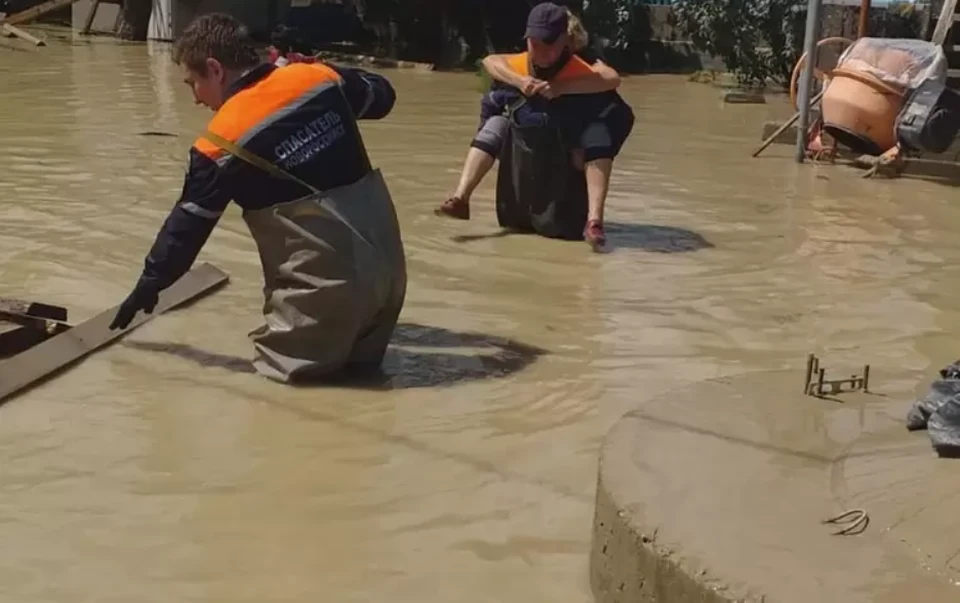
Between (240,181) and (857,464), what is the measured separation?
88.1 inches

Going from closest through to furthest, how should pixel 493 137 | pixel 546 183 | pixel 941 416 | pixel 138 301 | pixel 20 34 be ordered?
pixel 941 416
pixel 138 301
pixel 546 183
pixel 493 137
pixel 20 34

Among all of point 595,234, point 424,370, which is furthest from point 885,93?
point 424,370

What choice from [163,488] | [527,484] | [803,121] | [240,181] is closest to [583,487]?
[527,484]

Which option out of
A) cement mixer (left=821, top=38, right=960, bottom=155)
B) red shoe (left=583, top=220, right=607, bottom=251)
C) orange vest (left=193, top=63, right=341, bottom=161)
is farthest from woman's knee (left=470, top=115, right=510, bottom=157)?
cement mixer (left=821, top=38, right=960, bottom=155)

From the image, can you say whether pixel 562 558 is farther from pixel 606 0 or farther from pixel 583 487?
pixel 606 0

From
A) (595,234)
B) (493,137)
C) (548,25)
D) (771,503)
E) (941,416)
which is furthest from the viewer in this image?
(493,137)

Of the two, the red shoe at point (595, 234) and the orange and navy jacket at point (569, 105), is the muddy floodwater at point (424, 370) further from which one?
the orange and navy jacket at point (569, 105)

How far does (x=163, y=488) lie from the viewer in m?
3.89

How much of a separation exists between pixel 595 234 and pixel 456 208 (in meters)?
0.84

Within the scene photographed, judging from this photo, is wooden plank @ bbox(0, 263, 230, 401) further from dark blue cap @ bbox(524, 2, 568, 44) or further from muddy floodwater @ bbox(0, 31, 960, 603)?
dark blue cap @ bbox(524, 2, 568, 44)

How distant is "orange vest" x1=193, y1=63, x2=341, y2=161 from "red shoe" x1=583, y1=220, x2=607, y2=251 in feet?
7.78

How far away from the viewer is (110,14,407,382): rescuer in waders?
181 inches

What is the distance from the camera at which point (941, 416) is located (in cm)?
347

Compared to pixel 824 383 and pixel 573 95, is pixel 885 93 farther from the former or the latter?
pixel 824 383
